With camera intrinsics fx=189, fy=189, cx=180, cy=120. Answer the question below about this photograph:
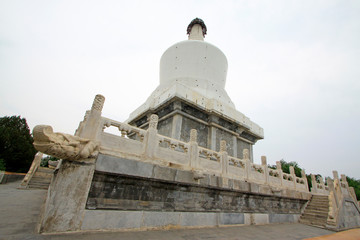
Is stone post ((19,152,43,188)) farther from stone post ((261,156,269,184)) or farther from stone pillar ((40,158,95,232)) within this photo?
stone post ((261,156,269,184))

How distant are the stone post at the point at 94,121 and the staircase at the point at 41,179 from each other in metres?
12.1

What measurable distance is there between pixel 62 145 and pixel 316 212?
12878mm

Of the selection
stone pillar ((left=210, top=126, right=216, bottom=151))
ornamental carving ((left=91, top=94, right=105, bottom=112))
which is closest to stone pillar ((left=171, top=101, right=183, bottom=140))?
stone pillar ((left=210, top=126, right=216, bottom=151))

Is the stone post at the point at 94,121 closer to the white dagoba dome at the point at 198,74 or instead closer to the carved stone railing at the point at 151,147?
the carved stone railing at the point at 151,147

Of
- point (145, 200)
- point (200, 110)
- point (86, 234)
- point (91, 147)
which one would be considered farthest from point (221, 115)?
point (86, 234)

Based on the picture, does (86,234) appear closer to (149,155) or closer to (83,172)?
(83,172)

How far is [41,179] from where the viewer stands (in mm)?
14375

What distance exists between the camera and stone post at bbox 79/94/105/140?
16.4 ft

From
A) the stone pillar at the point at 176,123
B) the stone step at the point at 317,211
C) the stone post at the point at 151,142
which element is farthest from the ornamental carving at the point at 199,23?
the stone step at the point at 317,211

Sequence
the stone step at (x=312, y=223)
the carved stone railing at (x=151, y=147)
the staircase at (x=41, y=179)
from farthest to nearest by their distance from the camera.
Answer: the staircase at (x=41, y=179), the stone step at (x=312, y=223), the carved stone railing at (x=151, y=147)

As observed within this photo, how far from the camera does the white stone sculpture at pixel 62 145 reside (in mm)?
3807

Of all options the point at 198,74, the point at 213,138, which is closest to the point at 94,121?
the point at 213,138

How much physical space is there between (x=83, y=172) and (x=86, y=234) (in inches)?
53.7

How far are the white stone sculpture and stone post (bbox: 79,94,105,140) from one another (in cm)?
32
